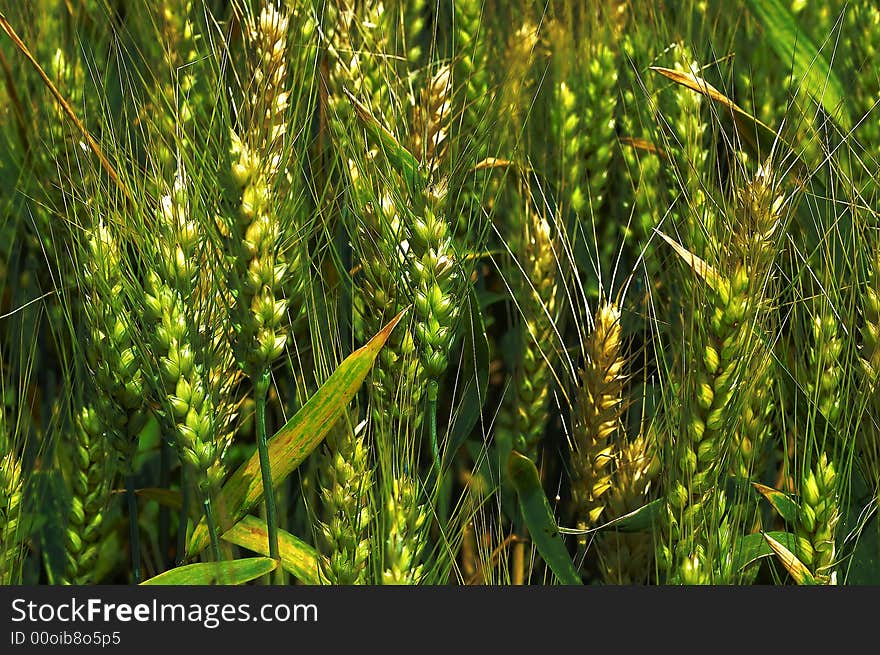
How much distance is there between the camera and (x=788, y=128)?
3.01 ft

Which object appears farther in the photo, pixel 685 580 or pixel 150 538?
pixel 150 538

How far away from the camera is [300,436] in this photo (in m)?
0.72

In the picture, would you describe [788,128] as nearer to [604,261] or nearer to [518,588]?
[604,261]

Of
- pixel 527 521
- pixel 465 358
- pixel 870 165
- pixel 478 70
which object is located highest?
pixel 478 70

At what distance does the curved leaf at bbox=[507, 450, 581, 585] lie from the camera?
797mm

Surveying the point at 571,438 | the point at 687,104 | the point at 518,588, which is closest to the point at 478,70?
the point at 687,104

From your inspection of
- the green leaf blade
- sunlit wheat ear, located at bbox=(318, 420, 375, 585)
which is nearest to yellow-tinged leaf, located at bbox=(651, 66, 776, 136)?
the green leaf blade

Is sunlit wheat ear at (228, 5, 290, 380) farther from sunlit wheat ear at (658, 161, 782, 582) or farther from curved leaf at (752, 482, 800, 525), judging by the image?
curved leaf at (752, 482, 800, 525)

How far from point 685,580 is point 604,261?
0.43 meters

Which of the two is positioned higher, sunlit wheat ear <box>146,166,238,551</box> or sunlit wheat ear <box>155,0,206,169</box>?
sunlit wheat ear <box>155,0,206,169</box>

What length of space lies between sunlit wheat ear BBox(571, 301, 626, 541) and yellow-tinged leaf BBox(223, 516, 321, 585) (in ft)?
0.78

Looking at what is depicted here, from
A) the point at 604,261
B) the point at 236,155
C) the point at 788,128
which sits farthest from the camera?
the point at 604,261

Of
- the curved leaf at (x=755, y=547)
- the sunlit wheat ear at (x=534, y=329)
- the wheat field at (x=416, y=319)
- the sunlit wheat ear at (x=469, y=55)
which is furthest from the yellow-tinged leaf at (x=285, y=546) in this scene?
the sunlit wheat ear at (x=469, y=55)

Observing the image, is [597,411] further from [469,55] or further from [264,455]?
[469,55]
